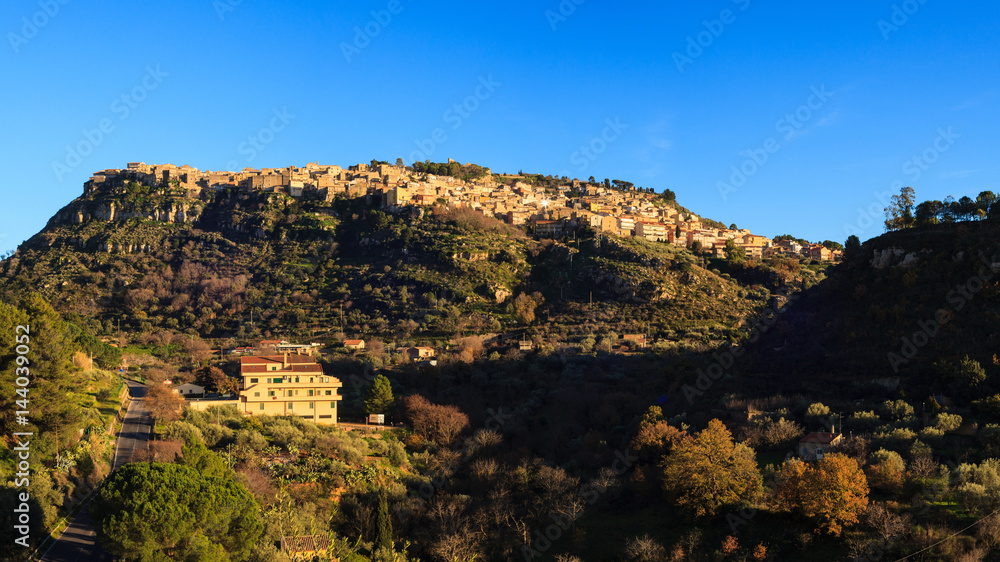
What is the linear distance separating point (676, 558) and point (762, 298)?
60360 millimetres

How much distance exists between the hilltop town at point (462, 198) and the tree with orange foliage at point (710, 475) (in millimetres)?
75790

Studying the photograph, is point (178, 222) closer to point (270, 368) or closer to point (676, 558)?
point (270, 368)

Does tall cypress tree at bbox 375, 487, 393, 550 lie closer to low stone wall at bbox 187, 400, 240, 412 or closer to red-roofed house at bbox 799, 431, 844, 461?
low stone wall at bbox 187, 400, 240, 412

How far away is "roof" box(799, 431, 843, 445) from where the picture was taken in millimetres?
30880

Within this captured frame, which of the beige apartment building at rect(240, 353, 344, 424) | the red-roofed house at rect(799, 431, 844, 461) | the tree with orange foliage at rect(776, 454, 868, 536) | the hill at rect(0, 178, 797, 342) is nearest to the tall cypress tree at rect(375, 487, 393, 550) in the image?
the tree with orange foliage at rect(776, 454, 868, 536)

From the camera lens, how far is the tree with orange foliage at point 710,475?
2770 centimetres

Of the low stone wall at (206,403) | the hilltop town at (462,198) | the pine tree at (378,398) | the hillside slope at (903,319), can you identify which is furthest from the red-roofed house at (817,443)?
the hilltop town at (462,198)

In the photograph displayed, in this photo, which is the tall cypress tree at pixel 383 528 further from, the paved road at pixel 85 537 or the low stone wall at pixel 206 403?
the low stone wall at pixel 206 403

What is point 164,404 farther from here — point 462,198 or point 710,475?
point 462,198

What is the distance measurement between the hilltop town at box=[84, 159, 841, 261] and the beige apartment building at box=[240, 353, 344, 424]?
199 feet

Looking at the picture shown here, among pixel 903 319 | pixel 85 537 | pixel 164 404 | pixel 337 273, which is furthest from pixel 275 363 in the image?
pixel 337 273

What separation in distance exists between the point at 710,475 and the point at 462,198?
3636 inches

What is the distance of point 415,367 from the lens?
179 ft

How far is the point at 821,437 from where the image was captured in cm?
3134
